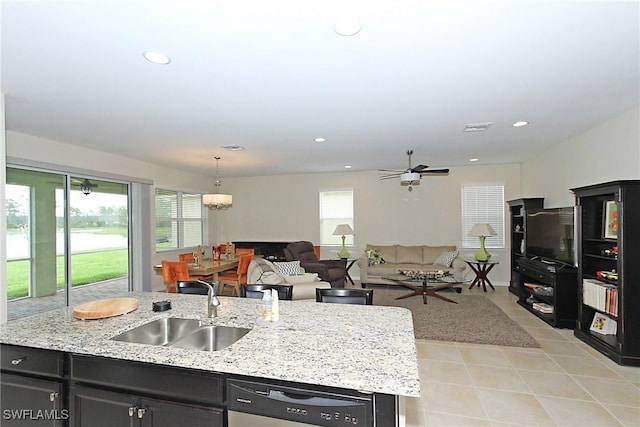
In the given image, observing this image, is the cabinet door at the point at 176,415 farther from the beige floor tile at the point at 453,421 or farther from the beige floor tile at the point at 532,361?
the beige floor tile at the point at 532,361

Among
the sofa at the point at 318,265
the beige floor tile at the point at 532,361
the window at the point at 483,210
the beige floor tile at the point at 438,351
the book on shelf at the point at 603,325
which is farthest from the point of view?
the window at the point at 483,210

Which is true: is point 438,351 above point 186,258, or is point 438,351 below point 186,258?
below

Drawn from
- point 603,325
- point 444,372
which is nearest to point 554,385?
point 444,372

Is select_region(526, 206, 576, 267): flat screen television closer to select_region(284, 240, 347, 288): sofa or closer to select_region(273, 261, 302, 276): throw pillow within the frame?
select_region(284, 240, 347, 288): sofa

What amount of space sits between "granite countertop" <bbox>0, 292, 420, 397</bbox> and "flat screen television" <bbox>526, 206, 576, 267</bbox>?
3483 mm

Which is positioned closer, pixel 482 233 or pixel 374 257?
pixel 482 233

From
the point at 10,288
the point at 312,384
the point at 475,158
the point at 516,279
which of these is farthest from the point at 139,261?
the point at 516,279

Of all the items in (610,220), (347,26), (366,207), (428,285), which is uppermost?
(347,26)

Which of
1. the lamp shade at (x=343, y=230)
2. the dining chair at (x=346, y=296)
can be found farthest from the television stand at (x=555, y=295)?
the lamp shade at (x=343, y=230)

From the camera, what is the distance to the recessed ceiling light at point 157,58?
2.16 metres

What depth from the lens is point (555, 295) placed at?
424 centimetres

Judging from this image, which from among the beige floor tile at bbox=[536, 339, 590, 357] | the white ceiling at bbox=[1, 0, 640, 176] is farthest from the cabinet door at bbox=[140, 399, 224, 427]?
the beige floor tile at bbox=[536, 339, 590, 357]

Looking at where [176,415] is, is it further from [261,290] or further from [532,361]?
[532,361]

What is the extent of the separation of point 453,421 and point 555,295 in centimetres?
291
